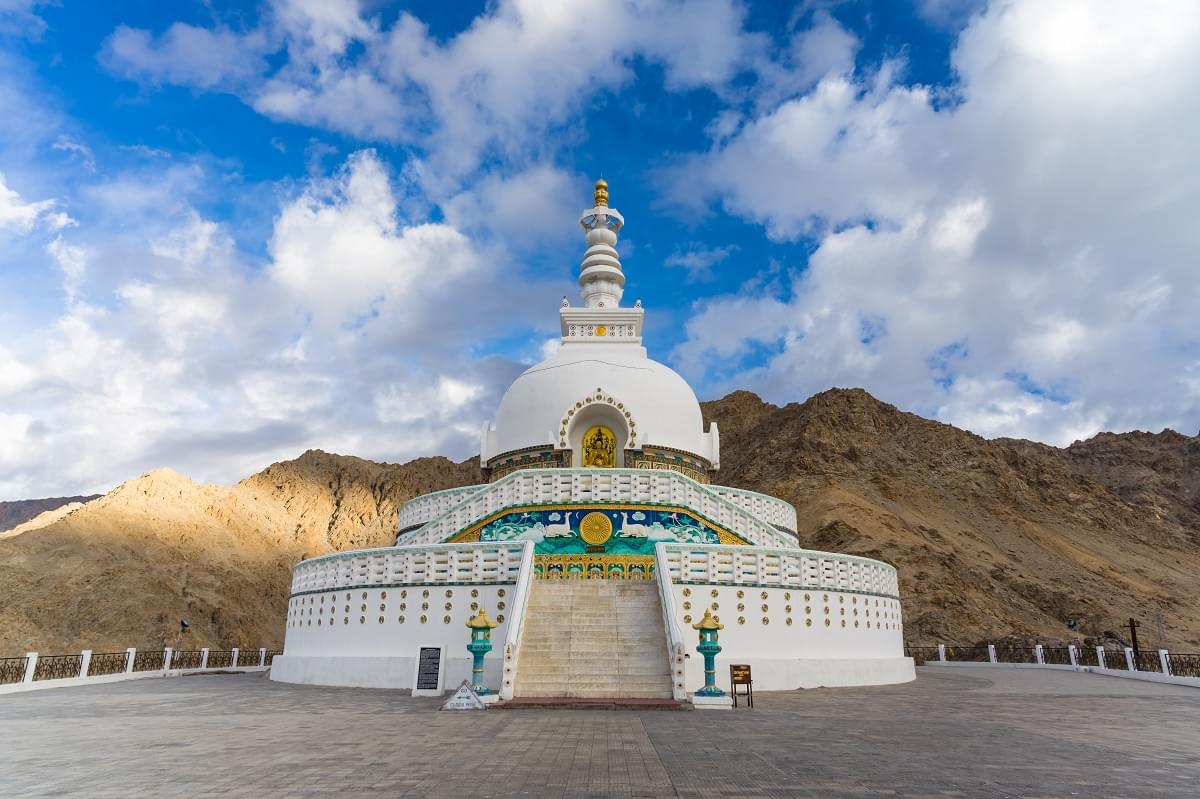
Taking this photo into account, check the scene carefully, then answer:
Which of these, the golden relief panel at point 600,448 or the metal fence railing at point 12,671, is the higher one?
the golden relief panel at point 600,448

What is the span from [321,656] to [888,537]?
4603 cm

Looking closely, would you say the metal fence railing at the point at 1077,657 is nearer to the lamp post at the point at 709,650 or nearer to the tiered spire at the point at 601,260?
the lamp post at the point at 709,650

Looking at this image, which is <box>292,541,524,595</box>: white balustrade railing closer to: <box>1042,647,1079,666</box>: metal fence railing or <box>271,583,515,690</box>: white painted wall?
<box>271,583,515,690</box>: white painted wall

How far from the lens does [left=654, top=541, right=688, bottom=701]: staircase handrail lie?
13.4m

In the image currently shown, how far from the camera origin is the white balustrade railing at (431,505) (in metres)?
24.6

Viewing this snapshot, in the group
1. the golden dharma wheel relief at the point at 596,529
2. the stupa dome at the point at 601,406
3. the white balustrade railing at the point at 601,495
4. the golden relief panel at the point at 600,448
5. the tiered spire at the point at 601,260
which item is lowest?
the golden dharma wheel relief at the point at 596,529

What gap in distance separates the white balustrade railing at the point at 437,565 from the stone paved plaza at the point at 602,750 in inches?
133

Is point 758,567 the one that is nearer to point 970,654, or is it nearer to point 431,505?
point 431,505

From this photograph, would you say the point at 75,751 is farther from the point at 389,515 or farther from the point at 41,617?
the point at 389,515

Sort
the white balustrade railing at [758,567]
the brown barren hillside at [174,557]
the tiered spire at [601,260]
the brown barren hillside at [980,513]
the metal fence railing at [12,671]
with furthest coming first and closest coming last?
the brown barren hillside at [980,513] < the brown barren hillside at [174,557] < the tiered spire at [601,260] < the metal fence railing at [12,671] < the white balustrade railing at [758,567]

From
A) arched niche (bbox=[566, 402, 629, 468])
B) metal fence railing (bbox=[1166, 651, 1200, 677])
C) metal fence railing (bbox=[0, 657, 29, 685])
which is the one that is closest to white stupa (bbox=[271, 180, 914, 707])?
arched niche (bbox=[566, 402, 629, 468])

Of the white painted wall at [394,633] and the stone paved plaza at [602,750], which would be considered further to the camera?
the white painted wall at [394,633]

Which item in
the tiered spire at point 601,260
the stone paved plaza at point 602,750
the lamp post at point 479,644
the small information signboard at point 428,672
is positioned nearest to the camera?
the stone paved plaza at point 602,750

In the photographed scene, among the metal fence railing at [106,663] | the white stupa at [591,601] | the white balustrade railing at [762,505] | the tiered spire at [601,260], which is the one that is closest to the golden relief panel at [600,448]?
the white balustrade railing at [762,505]
